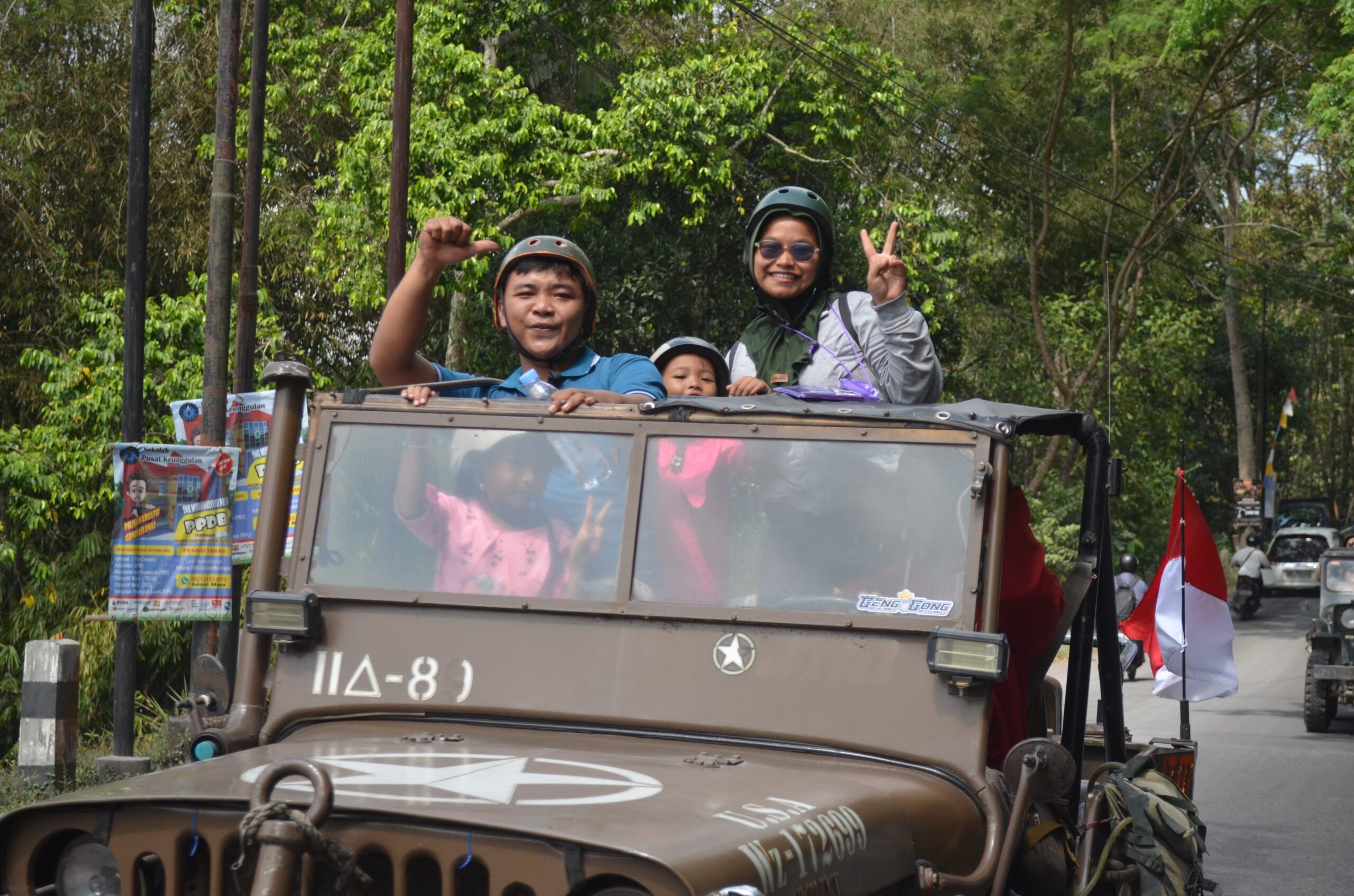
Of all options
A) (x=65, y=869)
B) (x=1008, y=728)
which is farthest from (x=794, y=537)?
(x=65, y=869)

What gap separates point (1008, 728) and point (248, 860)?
6.48 ft

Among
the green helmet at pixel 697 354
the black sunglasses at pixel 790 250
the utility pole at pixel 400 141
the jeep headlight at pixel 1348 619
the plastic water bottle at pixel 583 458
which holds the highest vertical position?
the utility pole at pixel 400 141

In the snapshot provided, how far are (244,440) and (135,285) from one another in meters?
1.29

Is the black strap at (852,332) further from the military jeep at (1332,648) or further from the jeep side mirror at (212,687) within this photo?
the military jeep at (1332,648)

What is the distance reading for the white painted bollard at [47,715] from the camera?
8375 mm

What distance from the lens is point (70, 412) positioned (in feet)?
50.3

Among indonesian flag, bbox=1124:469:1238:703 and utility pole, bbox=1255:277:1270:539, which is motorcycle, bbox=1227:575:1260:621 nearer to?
utility pole, bbox=1255:277:1270:539

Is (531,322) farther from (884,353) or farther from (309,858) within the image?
(309,858)

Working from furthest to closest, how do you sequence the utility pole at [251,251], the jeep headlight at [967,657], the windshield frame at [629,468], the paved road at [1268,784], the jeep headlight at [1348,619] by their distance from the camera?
1. the jeep headlight at [1348,619]
2. the utility pole at [251,251]
3. the paved road at [1268,784]
4. the windshield frame at [629,468]
5. the jeep headlight at [967,657]

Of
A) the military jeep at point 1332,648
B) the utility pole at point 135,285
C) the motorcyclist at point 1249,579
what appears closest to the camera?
the utility pole at point 135,285

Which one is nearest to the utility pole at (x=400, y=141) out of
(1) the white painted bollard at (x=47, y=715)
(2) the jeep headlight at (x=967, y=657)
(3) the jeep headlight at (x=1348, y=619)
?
(1) the white painted bollard at (x=47, y=715)

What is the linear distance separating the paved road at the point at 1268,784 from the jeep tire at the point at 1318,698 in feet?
0.49

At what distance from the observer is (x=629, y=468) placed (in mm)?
3732

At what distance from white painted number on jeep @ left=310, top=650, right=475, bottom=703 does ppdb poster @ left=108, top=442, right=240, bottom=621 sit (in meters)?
5.33
